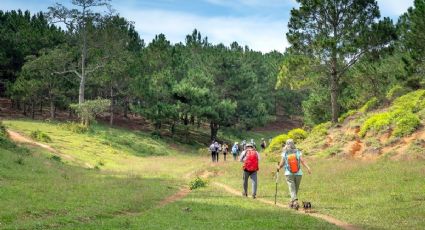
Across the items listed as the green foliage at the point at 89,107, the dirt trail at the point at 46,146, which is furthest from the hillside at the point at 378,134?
the green foliage at the point at 89,107

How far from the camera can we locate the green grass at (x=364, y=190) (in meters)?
13.9

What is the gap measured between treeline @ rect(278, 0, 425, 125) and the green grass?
12.0 meters

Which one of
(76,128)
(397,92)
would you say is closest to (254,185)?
(397,92)

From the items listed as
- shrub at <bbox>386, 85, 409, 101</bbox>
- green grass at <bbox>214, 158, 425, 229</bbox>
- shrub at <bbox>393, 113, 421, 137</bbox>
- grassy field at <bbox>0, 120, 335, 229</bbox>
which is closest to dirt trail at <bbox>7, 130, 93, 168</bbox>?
grassy field at <bbox>0, 120, 335, 229</bbox>

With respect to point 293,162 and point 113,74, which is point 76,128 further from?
point 293,162

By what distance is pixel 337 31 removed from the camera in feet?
135

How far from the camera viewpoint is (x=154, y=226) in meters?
13.0

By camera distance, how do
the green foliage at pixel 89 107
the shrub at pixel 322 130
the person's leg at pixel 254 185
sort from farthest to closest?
the green foliage at pixel 89 107
the shrub at pixel 322 130
the person's leg at pixel 254 185

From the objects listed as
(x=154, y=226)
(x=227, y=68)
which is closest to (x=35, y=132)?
(x=154, y=226)

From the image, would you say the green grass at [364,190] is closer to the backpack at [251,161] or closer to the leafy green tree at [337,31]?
the backpack at [251,161]

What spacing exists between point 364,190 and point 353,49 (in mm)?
21227

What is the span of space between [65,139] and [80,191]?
99.9 ft

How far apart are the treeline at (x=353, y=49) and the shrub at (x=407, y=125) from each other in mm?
8598

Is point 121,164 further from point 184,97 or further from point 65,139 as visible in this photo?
point 184,97
